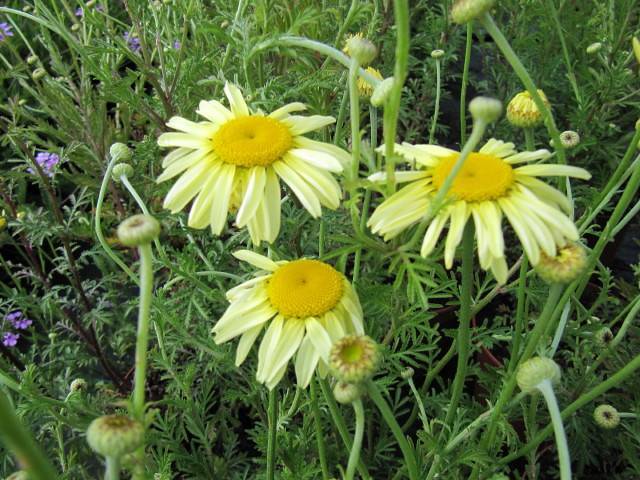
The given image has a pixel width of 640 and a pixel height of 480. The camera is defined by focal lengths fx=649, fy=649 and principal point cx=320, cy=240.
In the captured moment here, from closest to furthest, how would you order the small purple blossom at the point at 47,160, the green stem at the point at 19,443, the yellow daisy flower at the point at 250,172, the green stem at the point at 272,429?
1. the green stem at the point at 19,443
2. the yellow daisy flower at the point at 250,172
3. the green stem at the point at 272,429
4. the small purple blossom at the point at 47,160

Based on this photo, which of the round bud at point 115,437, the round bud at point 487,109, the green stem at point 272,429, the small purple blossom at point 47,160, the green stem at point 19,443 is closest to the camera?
the green stem at point 19,443

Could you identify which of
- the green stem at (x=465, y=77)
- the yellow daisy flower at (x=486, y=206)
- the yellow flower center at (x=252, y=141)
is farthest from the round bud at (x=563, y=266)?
the green stem at (x=465, y=77)

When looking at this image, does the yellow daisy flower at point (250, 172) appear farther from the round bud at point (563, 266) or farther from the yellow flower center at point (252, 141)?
the round bud at point (563, 266)

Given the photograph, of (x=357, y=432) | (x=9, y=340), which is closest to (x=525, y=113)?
(x=357, y=432)

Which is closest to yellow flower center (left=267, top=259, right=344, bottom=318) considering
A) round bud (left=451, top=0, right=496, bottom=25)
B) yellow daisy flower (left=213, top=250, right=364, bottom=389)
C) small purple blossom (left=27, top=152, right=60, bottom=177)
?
yellow daisy flower (left=213, top=250, right=364, bottom=389)

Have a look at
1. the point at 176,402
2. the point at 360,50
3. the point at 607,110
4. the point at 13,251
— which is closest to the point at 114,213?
the point at 13,251

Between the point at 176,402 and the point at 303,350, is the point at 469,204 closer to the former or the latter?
the point at 303,350
